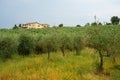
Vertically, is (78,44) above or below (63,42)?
below

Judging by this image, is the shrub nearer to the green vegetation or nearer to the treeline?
the treeline

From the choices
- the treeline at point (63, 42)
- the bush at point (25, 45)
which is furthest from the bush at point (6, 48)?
the bush at point (25, 45)

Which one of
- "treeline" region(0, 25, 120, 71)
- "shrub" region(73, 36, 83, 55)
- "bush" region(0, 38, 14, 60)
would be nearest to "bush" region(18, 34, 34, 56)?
"treeline" region(0, 25, 120, 71)

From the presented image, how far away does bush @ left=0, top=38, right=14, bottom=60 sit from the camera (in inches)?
1341

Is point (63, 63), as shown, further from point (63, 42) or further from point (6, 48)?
point (63, 42)

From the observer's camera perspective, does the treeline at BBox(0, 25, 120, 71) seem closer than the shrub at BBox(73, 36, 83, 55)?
Yes

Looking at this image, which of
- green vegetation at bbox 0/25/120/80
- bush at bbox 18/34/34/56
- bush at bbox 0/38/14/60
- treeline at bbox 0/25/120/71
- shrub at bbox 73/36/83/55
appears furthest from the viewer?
shrub at bbox 73/36/83/55

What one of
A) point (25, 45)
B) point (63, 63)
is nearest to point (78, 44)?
point (25, 45)

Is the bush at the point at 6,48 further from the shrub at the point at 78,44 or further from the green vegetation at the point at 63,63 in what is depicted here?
the shrub at the point at 78,44

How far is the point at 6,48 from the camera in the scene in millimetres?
34406

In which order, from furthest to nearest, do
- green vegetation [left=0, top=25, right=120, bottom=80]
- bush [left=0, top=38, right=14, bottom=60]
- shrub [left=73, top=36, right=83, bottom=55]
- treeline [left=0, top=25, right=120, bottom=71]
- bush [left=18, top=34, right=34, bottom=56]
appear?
shrub [left=73, top=36, right=83, bottom=55] < bush [left=18, top=34, right=34, bottom=56] < bush [left=0, top=38, right=14, bottom=60] < treeline [left=0, top=25, right=120, bottom=71] < green vegetation [left=0, top=25, right=120, bottom=80]

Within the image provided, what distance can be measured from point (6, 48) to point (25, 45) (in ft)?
16.9

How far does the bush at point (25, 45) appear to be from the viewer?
3900 cm

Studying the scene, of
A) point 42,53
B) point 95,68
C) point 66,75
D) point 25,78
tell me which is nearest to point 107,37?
point 95,68
